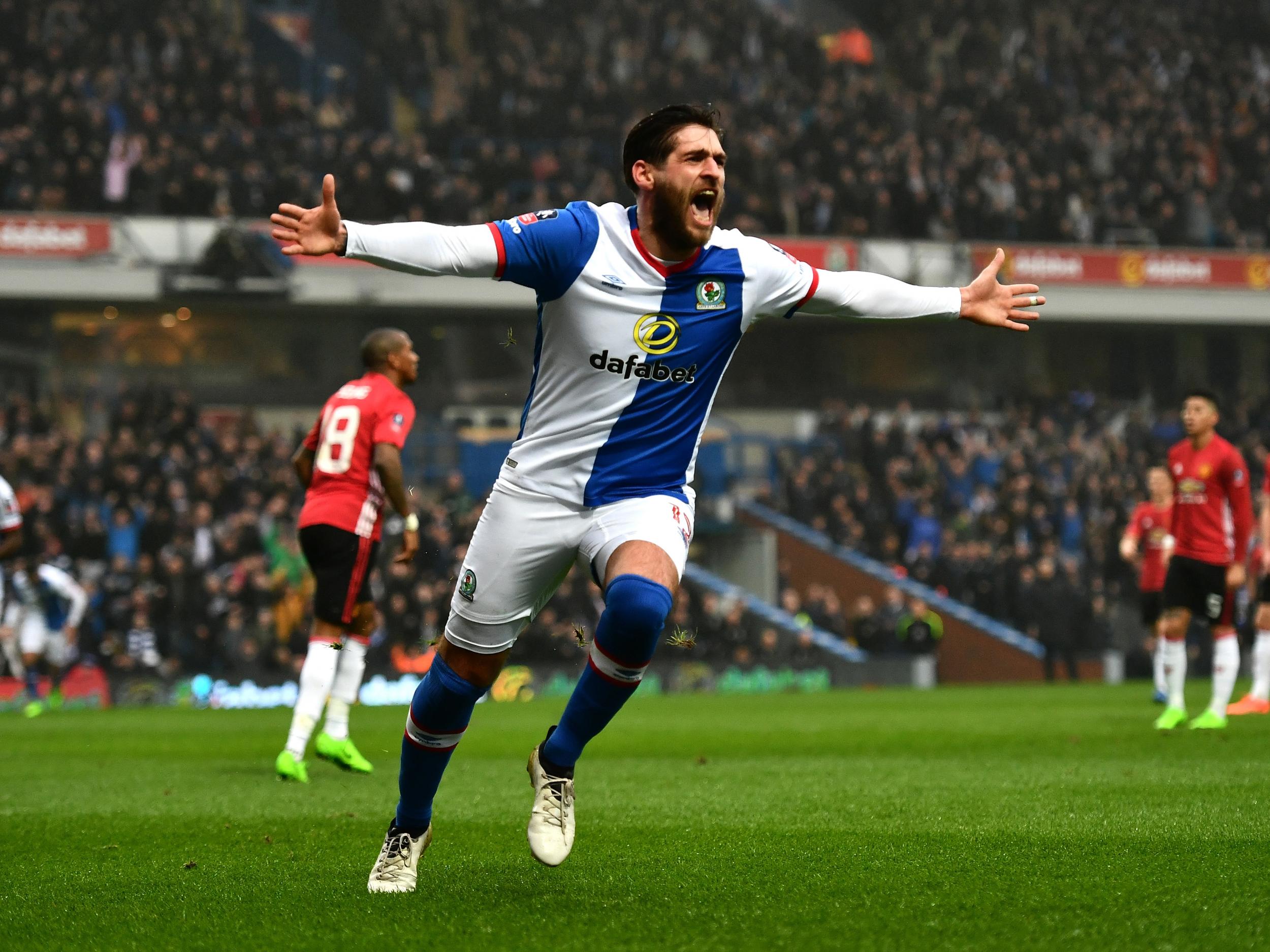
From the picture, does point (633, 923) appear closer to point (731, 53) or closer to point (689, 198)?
point (689, 198)

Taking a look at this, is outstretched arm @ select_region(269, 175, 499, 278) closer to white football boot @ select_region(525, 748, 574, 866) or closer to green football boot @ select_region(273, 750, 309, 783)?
white football boot @ select_region(525, 748, 574, 866)

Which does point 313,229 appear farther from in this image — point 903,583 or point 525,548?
point 903,583

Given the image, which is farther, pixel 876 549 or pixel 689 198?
pixel 876 549

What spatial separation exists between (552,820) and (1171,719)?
26.6 ft

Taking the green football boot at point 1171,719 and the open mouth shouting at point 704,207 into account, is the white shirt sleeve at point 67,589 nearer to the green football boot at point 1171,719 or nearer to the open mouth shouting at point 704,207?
the green football boot at point 1171,719

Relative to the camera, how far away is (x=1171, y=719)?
11.5 metres

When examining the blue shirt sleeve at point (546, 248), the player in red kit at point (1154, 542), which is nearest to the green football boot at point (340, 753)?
the blue shirt sleeve at point (546, 248)

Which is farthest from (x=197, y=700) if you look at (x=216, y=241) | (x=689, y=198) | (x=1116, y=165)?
(x=1116, y=165)

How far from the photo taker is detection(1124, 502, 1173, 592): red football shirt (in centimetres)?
1644

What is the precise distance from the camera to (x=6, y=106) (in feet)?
88.7

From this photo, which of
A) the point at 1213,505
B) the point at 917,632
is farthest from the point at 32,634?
the point at 1213,505

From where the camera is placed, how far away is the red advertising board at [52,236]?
88.6 feet

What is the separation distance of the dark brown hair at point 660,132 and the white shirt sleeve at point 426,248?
0.59 metres

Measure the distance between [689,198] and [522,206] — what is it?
2566 centimetres
